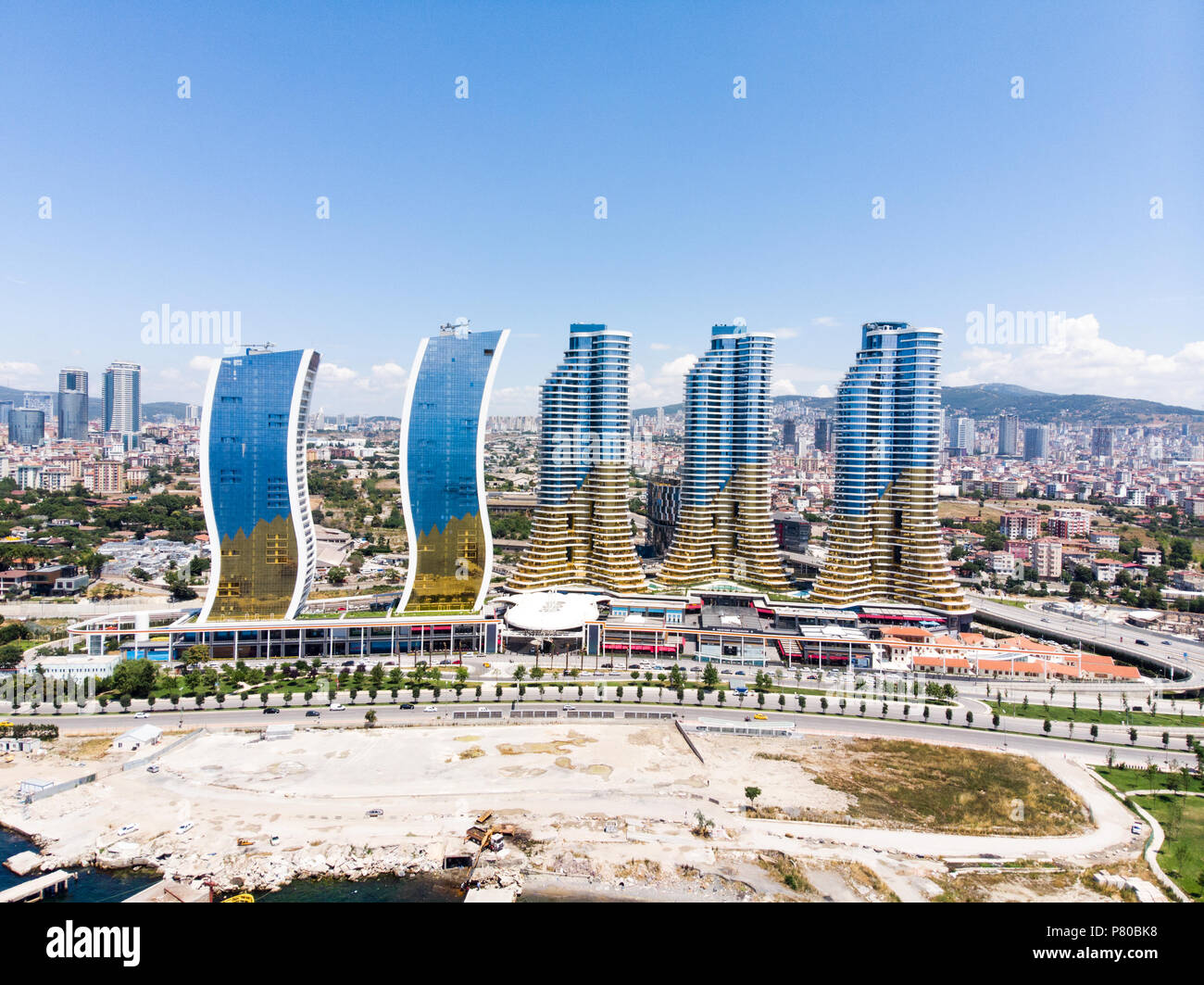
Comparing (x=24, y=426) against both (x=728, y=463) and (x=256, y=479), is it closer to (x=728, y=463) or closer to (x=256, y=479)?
(x=256, y=479)

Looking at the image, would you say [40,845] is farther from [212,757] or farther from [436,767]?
[436,767]

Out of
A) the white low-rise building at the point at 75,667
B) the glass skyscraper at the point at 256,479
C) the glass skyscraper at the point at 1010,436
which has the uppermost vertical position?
the glass skyscraper at the point at 1010,436

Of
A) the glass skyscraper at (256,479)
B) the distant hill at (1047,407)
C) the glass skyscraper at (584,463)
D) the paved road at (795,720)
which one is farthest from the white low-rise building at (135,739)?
the distant hill at (1047,407)

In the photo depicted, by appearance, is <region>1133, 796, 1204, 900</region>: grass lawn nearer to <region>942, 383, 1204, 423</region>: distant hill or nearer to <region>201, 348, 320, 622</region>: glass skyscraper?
<region>201, 348, 320, 622</region>: glass skyscraper

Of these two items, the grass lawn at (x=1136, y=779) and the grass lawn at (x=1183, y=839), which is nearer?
the grass lawn at (x=1183, y=839)

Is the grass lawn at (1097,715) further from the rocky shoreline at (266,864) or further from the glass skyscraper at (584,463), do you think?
the rocky shoreline at (266,864)

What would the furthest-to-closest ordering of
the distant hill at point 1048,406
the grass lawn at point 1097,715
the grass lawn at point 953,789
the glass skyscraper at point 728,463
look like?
1. the distant hill at point 1048,406
2. the glass skyscraper at point 728,463
3. the grass lawn at point 1097,715
4. the grass lawn at point 953,789

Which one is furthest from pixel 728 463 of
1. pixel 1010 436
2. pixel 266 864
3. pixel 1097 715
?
pixel 1010 436
